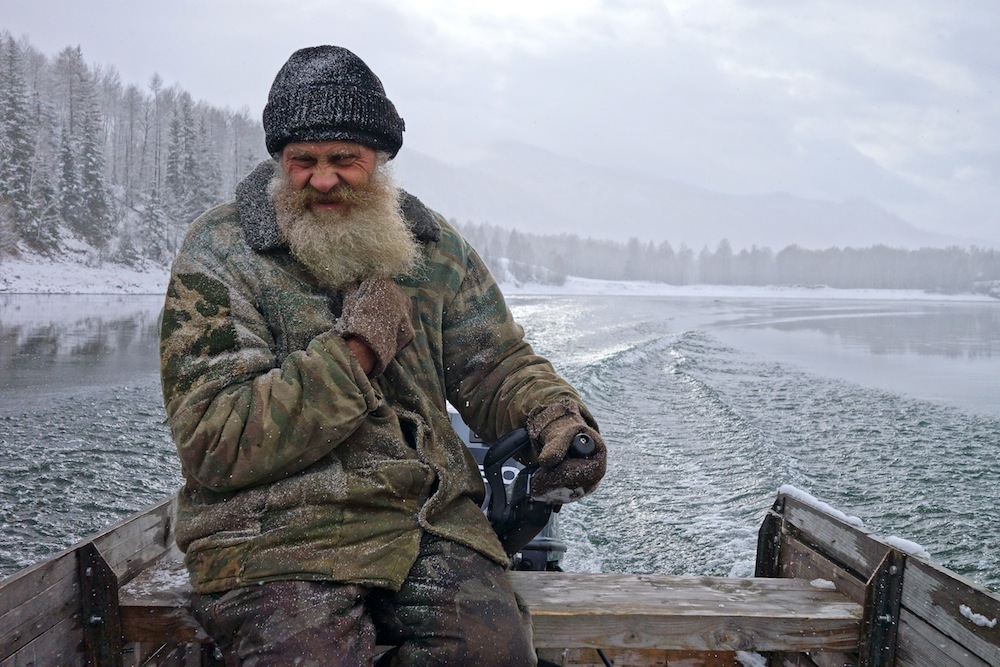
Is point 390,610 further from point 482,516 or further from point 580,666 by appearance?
point 580,666

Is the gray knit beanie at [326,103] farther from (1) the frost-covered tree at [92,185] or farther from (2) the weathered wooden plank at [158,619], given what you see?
(1) the frost-covered tree at [92,185]

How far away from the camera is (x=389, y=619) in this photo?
7.29 feet

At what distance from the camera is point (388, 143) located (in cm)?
268

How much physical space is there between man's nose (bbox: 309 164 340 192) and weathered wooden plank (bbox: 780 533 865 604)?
7.91 feet

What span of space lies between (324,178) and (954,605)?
8.04 feet

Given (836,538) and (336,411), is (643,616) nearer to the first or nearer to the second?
(836,538)

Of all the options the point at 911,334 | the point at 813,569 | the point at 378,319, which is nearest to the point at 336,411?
the point at 378,319

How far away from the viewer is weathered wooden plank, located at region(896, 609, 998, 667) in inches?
98.7

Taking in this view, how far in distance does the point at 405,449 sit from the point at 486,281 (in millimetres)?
768

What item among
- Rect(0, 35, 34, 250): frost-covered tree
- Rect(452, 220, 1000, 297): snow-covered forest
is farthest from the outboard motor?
Rect(452, 220, 1000, 297): snow-covered forest

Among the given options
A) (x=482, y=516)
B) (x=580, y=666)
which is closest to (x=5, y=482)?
(x=580, y=666)

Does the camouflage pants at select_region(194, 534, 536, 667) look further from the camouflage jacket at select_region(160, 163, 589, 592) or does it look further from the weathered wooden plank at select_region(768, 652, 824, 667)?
the weathered wooden plank at select_region(768, 652, 824, 667)

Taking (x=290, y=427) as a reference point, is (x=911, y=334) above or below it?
→ below

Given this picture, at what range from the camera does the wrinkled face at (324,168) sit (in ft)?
8.24
